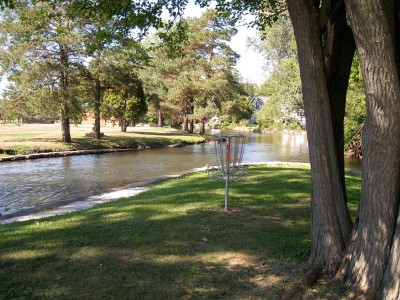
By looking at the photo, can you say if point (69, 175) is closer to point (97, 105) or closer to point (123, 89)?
point (97, 105)

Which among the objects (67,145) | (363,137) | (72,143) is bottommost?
(67,145)

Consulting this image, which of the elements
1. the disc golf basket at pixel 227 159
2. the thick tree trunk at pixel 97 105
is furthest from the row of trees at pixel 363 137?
the thick tree trunk at pixel 97 105

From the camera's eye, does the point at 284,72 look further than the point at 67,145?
Yes

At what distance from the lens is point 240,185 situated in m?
10.8

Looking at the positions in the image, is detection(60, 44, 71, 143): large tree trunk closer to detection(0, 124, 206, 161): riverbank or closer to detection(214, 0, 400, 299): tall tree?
detection(0, 124, 206, 161): riverbank

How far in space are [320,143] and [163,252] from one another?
2577 millimetres

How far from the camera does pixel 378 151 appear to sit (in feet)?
12.6

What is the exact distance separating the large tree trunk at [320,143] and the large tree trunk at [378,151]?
1.48ft

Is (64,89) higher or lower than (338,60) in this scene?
higher

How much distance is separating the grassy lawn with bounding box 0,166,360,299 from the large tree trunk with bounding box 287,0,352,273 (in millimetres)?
537

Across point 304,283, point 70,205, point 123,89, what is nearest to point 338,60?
point 304,283

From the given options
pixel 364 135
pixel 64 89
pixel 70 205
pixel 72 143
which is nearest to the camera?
pixel 364 135

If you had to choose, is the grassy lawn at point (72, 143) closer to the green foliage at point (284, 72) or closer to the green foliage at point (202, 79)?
the green foliage at point (202, 79)

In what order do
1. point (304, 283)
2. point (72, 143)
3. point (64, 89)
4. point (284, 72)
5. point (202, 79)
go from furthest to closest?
point (202, 79) → point (284, 72) → point (72, 143) → point (64, 89) → point (304, 283)
